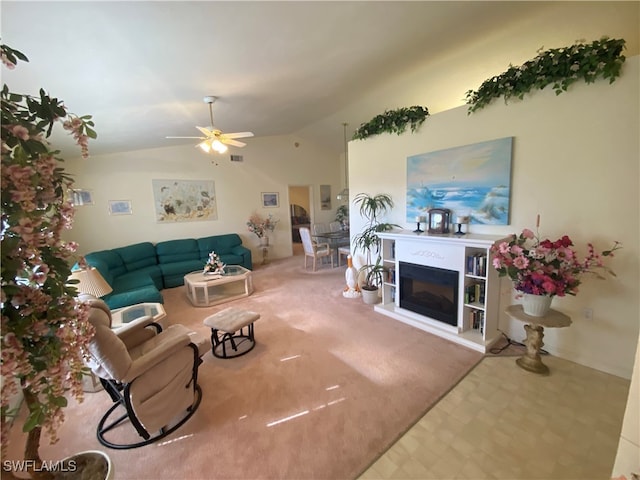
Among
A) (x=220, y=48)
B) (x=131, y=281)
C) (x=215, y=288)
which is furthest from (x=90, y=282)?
(x=215, y=288)

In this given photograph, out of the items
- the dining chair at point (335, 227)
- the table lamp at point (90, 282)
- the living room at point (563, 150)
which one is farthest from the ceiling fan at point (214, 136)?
the dining chair at point (335, 227)

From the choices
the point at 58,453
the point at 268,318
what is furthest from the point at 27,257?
the point at 268,318

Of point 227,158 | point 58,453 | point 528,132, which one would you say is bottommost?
point 58,453

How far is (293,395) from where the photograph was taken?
2.21 m

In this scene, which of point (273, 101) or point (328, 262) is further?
point (328, 262)

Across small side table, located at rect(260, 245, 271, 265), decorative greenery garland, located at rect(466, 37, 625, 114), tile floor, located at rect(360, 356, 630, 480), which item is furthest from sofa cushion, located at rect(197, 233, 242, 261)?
decorative greenery garland, located at rect(466, 37, 625, 114)

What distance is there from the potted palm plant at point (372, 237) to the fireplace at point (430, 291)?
0.46 m

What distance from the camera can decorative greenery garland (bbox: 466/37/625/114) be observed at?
6.84ft

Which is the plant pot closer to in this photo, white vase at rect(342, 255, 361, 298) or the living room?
white vase at rect(342, 255, 361, 298)

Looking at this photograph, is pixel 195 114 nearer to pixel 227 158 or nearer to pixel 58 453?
pixel 227 158

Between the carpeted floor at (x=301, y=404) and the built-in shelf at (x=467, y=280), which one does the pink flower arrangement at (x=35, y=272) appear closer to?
the carpeted floor at (x=301, y=404)

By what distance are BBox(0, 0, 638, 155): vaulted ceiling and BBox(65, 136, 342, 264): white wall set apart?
1667 mm

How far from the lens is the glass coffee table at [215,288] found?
4227mm

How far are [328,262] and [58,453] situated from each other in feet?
18.0
